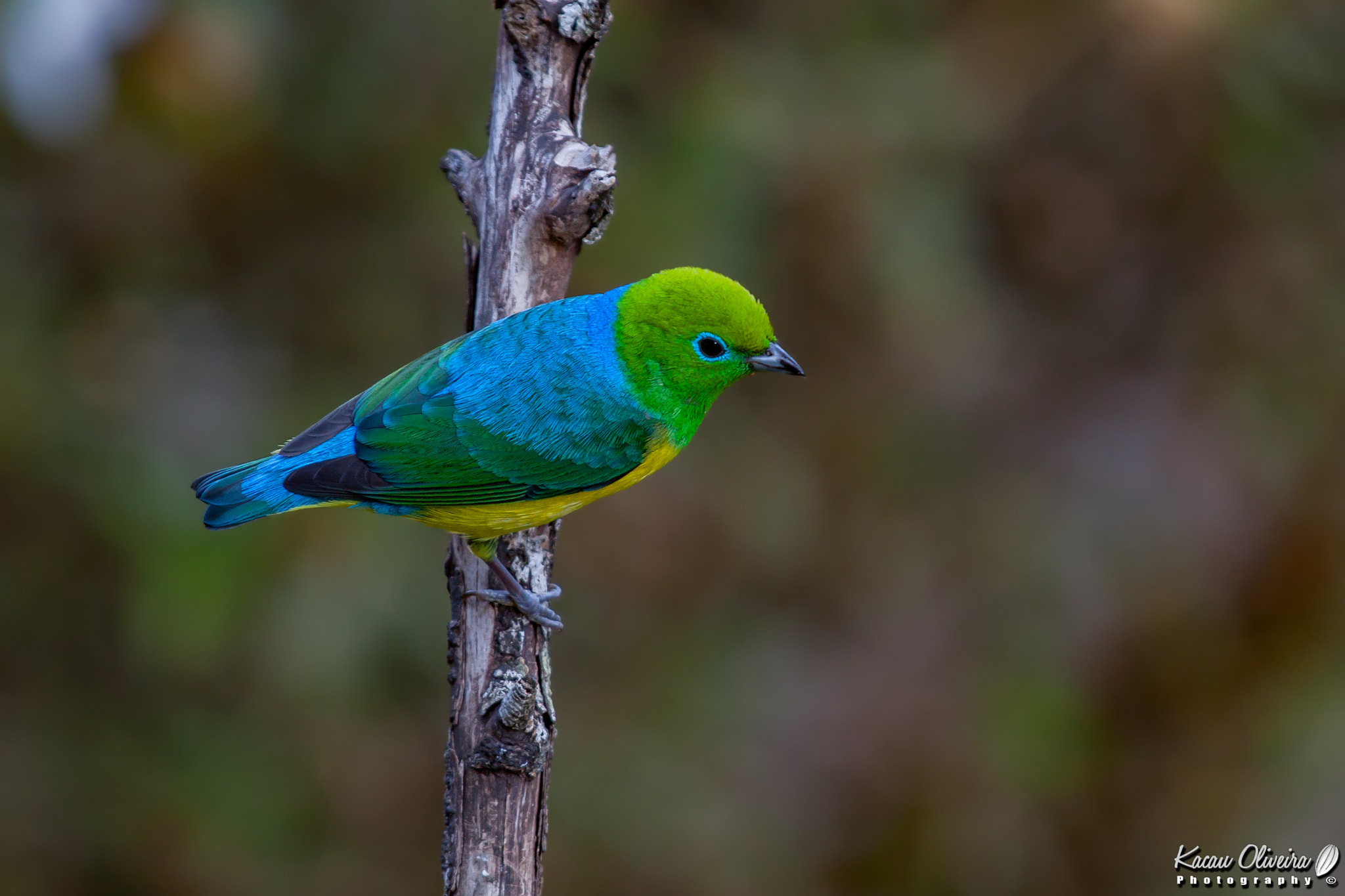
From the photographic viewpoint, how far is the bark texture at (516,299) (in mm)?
3043

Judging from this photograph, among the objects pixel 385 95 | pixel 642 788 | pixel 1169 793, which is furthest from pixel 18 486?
pixel 1169 793

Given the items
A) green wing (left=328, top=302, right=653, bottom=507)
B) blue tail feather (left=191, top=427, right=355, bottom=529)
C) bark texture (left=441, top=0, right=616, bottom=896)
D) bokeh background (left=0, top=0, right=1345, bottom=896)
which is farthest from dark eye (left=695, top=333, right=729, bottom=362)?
bokeh background (left=0, top=0, right=1345, bottom=896)

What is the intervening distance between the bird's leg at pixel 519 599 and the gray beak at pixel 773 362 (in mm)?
941

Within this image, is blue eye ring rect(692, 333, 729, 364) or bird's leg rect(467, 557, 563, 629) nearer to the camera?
bird's leg rect(467, 557, 563, 629)

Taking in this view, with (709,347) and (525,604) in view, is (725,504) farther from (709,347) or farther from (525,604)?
(525,604)

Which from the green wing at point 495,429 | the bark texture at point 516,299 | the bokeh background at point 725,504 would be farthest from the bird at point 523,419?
the bokeh background at point 725,504

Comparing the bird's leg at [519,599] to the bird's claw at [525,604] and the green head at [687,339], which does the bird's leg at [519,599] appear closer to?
the bird's claw at [525,604]

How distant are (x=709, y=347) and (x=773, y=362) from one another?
7.8 inches

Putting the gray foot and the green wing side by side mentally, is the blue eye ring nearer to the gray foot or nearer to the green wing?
the green wing

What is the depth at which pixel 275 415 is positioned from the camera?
4.80 metres

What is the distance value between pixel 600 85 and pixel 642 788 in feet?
9.66

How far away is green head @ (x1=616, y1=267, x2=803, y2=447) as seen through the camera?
355cm

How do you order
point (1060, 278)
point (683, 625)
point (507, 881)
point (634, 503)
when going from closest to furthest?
point (507, 881) → point (634, 503) → point (683, 625) → point (1060, 278)

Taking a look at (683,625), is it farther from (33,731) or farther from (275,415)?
(33,731)
